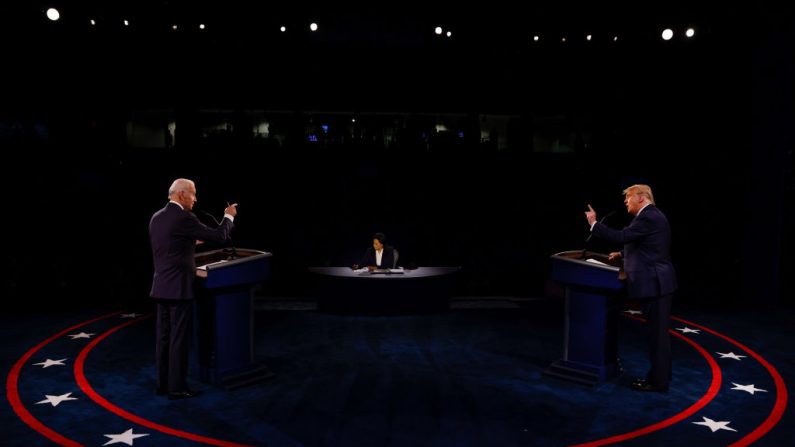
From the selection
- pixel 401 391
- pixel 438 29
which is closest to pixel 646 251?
pixel 401 391

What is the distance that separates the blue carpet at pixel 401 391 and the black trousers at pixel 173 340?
22cm

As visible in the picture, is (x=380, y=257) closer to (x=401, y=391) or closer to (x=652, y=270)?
(x=401, y=391)

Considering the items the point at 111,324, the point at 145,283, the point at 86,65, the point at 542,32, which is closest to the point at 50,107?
the point at 86,65

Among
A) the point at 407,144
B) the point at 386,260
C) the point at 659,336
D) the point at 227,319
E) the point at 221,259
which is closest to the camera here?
the point at 659,336

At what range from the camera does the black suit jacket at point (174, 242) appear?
4.79 metres

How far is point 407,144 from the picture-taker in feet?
42.5

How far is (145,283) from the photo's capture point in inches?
354

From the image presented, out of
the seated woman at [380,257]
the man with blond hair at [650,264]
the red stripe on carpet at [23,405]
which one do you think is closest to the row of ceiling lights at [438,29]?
the red stripe on carpet at [23,405]

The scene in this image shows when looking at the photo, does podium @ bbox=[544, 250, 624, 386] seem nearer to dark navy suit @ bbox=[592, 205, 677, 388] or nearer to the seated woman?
dark navy suit @ bbox=[592, 205, 677, 388]

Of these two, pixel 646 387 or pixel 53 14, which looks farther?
pixel 53 14

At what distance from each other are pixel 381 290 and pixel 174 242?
387 centimetres

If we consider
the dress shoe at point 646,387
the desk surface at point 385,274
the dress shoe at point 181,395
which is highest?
the desk surface at point 385,274

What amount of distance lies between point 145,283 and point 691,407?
7.68m

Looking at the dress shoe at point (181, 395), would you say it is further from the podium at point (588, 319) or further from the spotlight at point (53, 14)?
the spotlight at point (53, 14)
